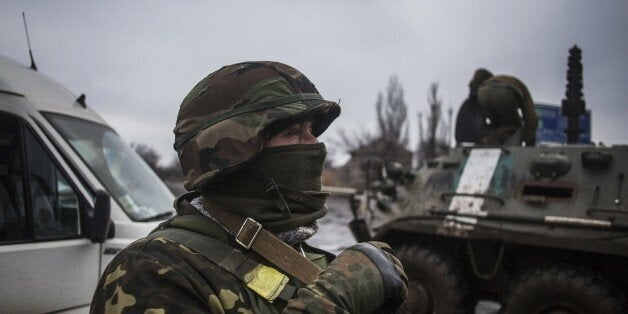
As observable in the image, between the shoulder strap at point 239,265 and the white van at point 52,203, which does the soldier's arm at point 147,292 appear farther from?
the white van at point 52,203

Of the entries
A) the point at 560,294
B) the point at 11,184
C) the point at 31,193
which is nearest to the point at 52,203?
the point at 31,193

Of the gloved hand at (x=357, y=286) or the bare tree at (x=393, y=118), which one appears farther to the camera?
the bare tree at (x=393, y=118)

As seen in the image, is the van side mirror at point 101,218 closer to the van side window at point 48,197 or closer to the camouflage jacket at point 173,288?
the van side window at point 48,197

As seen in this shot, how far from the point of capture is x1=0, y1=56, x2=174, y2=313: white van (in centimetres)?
256

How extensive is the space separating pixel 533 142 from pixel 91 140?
4.97 meters

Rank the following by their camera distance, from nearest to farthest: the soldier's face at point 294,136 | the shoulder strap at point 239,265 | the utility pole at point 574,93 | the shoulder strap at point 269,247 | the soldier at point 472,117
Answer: the shoulder strap at point 239,265 < the shoulder strap at point 269,247 < the soldier's face at point 294,136 < the soldier at point 472,117 < the utility pole at point 574,93

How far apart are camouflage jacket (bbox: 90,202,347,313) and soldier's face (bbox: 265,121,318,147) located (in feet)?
1.53

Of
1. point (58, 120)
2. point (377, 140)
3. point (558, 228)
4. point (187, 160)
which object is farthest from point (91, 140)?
point (377, 140)

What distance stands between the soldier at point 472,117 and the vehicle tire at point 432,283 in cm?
171

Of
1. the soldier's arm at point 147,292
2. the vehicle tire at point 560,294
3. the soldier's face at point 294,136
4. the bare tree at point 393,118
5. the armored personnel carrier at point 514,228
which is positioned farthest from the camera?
the bare tree at point 393,118

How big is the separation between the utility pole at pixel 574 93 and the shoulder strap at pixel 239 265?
362 inches

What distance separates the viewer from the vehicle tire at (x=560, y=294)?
3979 millimetres

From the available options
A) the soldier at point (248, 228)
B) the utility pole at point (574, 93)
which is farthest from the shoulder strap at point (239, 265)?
the utility pole at point (574, 93)

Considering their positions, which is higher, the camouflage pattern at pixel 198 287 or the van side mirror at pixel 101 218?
the camouflage pattern at pixel 198 287
